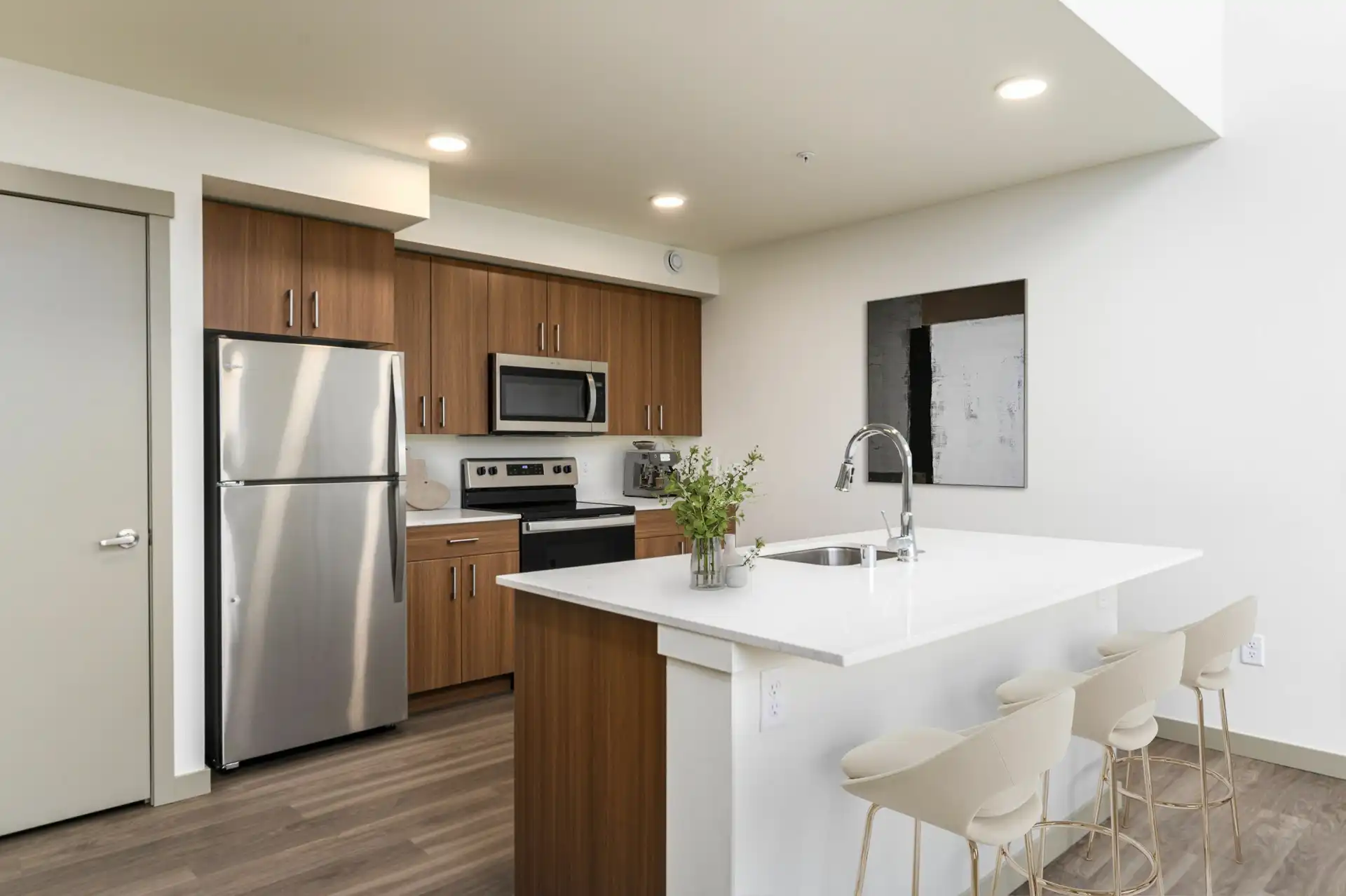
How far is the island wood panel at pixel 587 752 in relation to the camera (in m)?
1.88

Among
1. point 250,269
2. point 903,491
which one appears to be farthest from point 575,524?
point 903,491

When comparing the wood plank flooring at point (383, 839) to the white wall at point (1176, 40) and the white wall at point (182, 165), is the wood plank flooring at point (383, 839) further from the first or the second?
the white wall at point (1176, 40)

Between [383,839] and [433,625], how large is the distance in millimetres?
1373

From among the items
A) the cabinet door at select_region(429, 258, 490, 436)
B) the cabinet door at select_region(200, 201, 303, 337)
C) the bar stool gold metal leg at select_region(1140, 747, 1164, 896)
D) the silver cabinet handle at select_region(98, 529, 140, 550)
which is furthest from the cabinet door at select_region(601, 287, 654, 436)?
the bar stool gold metal leg at select_region(1140, 747, 1164, 896)

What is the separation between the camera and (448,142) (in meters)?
3.44

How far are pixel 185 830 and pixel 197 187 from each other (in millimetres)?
2212

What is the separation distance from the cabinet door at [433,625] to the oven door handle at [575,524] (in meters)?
0.43

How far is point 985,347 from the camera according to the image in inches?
164

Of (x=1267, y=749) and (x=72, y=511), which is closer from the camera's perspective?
(x=72, y=511)

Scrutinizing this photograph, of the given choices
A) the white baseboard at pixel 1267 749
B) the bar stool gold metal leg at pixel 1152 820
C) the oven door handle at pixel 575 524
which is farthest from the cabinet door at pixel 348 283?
the white baseboard at pixel 1267 749

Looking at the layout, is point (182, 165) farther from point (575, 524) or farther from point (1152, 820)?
point (1152, 820)

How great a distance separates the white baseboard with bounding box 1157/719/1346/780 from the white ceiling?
7.87 ft

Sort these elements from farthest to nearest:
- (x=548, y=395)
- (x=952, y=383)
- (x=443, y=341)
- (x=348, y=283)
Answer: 1. (x=548, y=395)
2. (x=443, y=341)
3. (x=952, y=383)
4. (x=348, y=283)

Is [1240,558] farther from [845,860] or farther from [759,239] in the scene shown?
[759,239]
